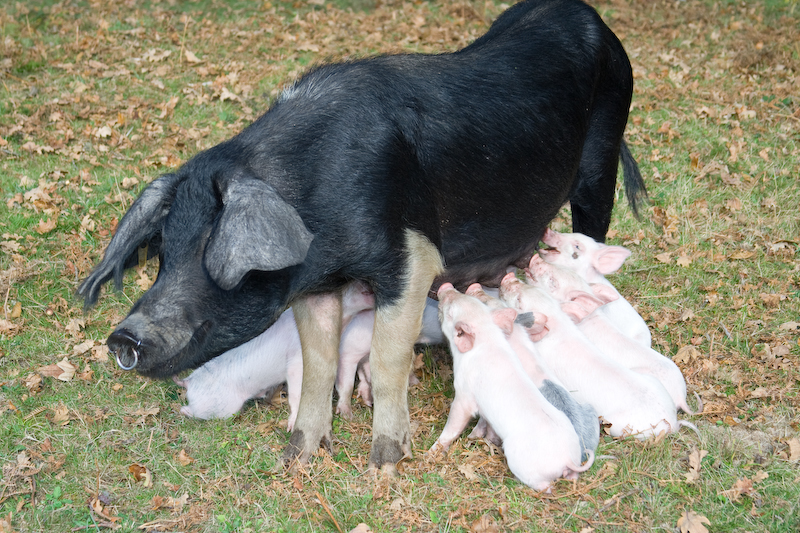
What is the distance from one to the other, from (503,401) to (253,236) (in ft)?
3.82

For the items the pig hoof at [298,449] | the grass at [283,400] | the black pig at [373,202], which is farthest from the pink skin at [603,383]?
the pig hoof at [298,449]

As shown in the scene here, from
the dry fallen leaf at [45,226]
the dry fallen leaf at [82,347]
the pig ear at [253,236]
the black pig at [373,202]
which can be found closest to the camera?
the pig ear at [253,236]

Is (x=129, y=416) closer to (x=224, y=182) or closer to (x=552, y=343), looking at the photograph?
(x=224, y=182)

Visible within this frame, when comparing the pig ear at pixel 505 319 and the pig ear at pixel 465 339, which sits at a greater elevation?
the pig ear at pixel 505 319

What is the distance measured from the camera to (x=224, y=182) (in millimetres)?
2748

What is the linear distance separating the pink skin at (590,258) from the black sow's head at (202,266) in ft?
5.50

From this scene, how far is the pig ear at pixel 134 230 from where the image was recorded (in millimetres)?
2852

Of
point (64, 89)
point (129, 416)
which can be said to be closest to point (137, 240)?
point (129, 416)

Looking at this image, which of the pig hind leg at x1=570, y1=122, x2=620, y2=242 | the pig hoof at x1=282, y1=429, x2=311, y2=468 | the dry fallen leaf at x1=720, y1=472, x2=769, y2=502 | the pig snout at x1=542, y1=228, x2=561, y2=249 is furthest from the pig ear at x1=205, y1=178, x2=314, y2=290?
the pig hind leg at x1=570, y1=122, x2=620, y2=242

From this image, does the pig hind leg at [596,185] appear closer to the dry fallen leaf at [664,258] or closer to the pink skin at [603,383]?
the dry fallen leaf at [664,258]

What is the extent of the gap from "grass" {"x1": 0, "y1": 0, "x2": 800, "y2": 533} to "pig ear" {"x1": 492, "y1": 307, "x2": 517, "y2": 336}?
1.74 feet

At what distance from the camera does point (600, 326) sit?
3541mm

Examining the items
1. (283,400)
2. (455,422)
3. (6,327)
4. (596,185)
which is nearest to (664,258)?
(596,185)

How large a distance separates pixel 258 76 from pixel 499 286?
4.48 m
